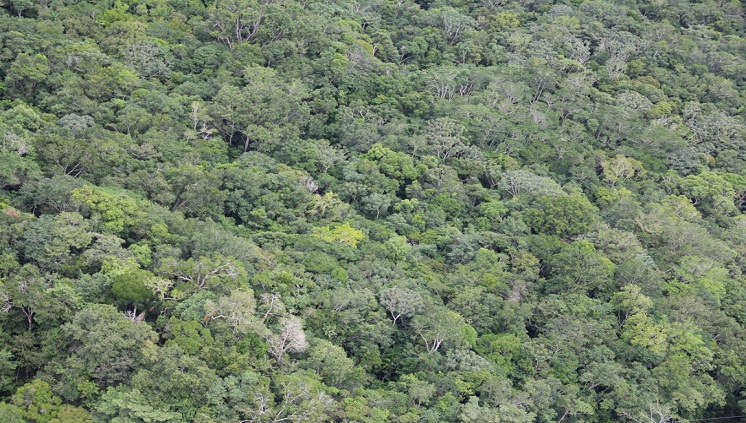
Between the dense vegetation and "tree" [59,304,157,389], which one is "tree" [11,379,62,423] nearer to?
the dense vegetation

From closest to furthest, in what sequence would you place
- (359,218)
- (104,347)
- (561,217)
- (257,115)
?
1. (104,347)
2. (359,218)
3. (561,217)
4. (257,115)

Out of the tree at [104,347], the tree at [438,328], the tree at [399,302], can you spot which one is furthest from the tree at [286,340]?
the tree at [438,328]

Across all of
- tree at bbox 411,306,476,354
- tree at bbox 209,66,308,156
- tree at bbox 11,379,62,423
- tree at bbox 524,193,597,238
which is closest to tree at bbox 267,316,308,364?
tree at bbox 411,306,476,354

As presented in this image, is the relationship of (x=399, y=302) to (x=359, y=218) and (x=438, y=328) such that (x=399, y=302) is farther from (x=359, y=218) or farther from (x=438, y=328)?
(x=359, y=218)

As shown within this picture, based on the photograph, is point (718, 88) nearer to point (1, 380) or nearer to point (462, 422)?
point (462, 422)

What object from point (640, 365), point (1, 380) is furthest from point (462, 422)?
point (1, 380)

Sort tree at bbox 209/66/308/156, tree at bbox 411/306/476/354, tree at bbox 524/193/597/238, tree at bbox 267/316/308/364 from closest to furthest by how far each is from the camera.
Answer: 1. tree at bbox 267/316/308/364
2. tree at bbox 411/306/476/354
3. tree at bbox 524/193/597/238
4. tree at bbox 209/66/308/156

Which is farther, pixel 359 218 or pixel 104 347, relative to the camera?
pixel 359 218

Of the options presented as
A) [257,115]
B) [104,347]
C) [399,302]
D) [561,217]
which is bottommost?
[399,302]

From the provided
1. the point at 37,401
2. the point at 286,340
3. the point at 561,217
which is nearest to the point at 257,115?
the point at 561,217
